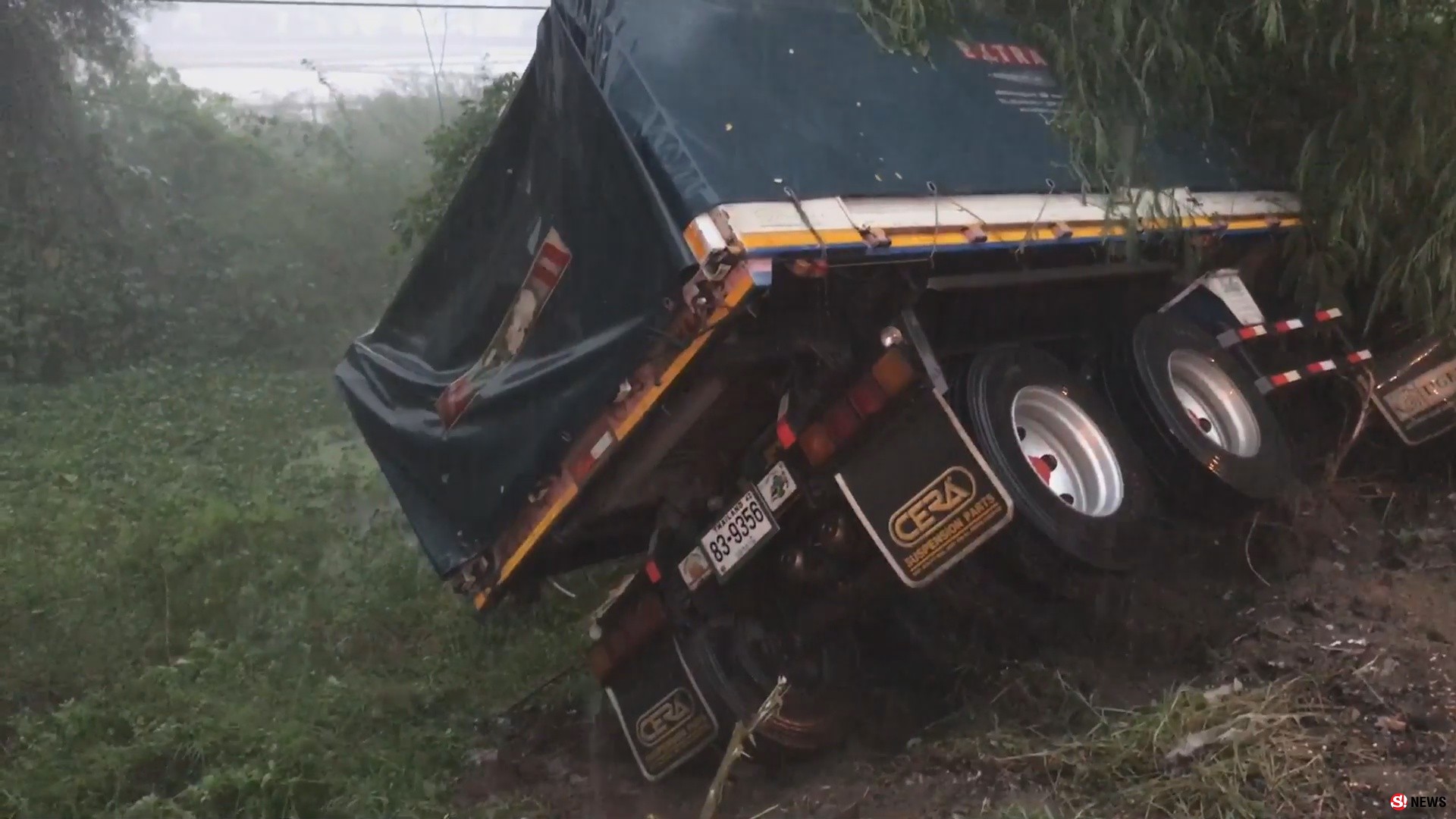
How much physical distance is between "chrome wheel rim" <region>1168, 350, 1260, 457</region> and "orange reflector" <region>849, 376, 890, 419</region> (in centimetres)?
160

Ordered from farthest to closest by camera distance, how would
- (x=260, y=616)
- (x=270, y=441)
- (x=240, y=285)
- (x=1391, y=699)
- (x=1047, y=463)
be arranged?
(x=240, y=285) < (x=270, y=441) < (x=260, y=616) < (x=1047, y=463) < (x=1391, y=699)

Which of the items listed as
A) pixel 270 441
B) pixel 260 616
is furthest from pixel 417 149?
pixel 260 616

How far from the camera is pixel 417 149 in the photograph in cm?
1709

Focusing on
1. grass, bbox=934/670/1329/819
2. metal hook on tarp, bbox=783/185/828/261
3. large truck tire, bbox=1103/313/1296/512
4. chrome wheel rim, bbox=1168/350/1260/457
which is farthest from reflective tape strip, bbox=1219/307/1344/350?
metal hook on tarp, bbox=783/185/828/261

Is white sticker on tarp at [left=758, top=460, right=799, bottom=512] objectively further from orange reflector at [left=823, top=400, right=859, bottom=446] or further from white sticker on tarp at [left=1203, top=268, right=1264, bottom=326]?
white sticker on tarp at [left=1203, top=268, right=1264, bottom=326]

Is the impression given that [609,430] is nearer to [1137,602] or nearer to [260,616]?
[1137,602]

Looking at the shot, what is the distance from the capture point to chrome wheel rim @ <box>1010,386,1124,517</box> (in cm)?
395

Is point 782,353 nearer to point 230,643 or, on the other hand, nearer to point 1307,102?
point 1307,102

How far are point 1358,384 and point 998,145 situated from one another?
7.07 feet

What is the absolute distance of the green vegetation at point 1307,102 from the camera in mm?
4508

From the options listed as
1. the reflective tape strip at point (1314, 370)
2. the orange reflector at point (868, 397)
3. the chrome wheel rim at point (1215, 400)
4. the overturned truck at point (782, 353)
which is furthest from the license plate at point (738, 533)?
the reflective tape strip at point (1314, 370)

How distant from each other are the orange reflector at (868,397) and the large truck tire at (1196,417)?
1.27m

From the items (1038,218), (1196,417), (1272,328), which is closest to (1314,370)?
(1272,328)

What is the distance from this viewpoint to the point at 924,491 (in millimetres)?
3430
